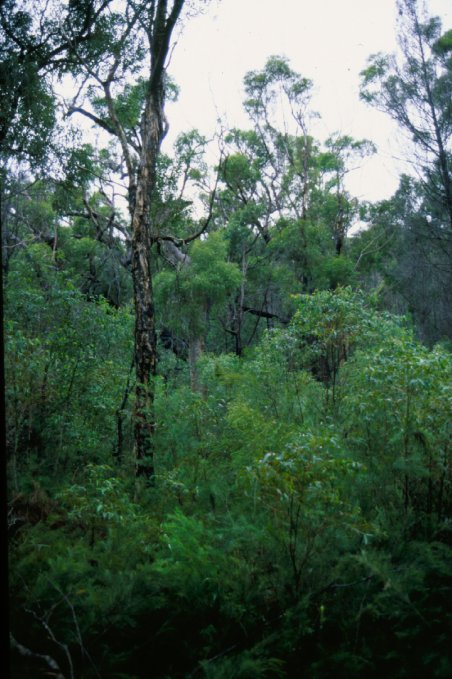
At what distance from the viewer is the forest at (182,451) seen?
3.52 metres

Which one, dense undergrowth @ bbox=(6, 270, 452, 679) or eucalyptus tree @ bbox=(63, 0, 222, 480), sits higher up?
eucalyptus tree @ bbox=(63, 0, 222, 480)

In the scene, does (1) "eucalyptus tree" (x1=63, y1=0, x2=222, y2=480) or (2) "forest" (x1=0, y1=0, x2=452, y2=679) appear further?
(1) "eucalyptus tree" (x1=63, y1=0, x2=222, y2=480)

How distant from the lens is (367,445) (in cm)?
568

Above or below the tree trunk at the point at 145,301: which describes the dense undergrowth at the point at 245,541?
below

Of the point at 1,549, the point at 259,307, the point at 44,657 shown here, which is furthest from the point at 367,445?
the point at 259,307

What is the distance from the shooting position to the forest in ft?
11.6

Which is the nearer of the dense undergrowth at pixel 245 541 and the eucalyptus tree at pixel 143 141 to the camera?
the dense undergrowth at pixel 245 541

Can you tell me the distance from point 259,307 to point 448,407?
21.6 meters

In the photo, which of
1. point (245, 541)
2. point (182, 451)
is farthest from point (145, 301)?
point (245, 541)

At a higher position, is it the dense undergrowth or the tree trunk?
the tree trunk

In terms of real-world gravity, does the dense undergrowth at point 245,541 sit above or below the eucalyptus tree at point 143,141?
below

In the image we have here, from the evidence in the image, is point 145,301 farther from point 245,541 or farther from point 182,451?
point 245,541

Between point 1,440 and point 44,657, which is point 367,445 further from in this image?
point 1,440

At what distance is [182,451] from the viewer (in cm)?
790
